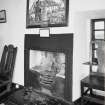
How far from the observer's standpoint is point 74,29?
2383mm

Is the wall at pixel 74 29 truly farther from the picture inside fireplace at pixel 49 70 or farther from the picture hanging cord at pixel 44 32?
the picture inside fireplace at pixel 49 70

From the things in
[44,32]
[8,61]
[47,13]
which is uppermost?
[47,13]

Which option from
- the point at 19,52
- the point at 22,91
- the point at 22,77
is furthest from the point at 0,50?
the point at 22,91

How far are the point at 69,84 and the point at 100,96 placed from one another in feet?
1.82

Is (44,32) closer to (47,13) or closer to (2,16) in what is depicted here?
(47,13)

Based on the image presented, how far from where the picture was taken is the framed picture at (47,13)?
2471mm

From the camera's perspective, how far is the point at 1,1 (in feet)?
11.8

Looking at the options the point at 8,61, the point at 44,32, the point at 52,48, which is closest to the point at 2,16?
the point at 8,61

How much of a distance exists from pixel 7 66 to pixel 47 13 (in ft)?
4.87

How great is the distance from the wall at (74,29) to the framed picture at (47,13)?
0.29 ft

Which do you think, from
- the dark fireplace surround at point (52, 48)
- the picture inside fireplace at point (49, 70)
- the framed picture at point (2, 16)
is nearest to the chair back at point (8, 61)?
the dark fireplace surround at point (52, 48)

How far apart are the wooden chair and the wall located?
112 millimetres

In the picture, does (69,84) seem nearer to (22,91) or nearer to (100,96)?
(100,96)

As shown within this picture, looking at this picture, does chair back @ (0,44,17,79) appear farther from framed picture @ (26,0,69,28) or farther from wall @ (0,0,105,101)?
framed picture @ (26,0,69,28)
